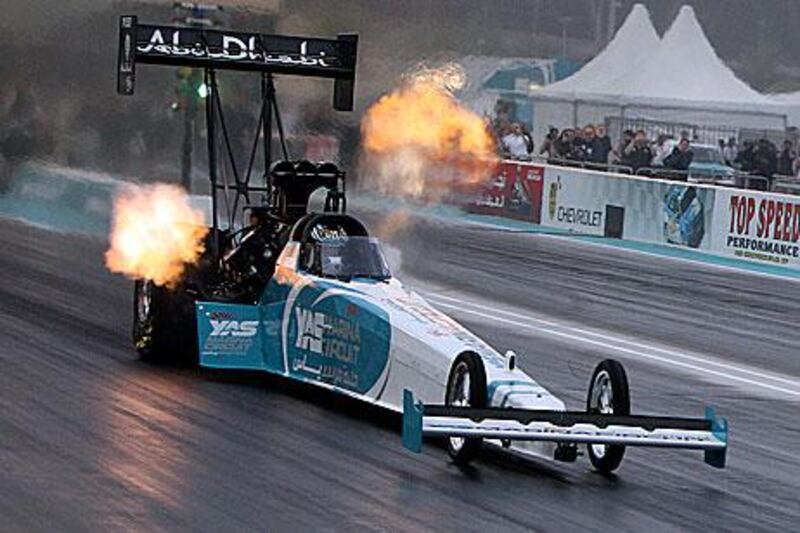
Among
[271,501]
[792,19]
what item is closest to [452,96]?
[271,501]

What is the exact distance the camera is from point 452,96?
75.9 ft

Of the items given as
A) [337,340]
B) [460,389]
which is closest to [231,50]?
[337,340]

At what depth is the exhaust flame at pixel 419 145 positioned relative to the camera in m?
18.2

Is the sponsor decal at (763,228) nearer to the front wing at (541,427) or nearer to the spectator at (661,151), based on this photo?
the spectator at (661,151)

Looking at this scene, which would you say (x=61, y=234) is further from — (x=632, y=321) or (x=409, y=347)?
(x=409, y=347)

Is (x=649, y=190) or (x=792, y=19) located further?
(x=792, y=19)

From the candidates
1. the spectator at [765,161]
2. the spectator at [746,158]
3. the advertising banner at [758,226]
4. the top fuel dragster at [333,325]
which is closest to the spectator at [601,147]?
the spectator at [746,158]

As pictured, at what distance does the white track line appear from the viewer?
1638 centimetres

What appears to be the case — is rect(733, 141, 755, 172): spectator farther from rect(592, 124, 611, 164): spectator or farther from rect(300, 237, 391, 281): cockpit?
rect(300, 237, 391, 281): cockpit

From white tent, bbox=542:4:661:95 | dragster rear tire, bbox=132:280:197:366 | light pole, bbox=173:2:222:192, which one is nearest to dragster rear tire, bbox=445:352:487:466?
dragster rear tire, bbox=132:280:197:366

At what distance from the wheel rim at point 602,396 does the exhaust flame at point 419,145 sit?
6953 mm

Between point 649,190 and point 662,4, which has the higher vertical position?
point 662,4

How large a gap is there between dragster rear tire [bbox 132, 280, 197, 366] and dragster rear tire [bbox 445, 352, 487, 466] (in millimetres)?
3813

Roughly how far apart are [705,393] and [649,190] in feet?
42.2
